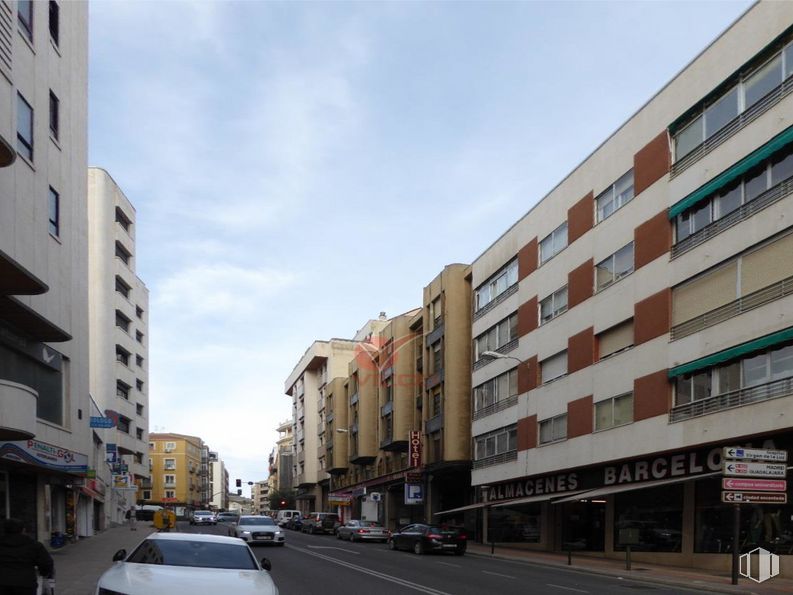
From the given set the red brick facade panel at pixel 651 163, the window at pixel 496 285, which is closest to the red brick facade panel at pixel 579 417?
the red brick facade panel at pixel 651 163

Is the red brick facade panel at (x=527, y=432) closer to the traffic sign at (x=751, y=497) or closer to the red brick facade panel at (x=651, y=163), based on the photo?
the red brick facade panel at (x=651, y=163)

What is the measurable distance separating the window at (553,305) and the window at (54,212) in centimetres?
2080

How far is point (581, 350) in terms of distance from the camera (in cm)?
3450

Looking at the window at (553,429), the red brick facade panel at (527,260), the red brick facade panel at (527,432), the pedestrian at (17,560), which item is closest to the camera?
the pedestrian at (17,560)

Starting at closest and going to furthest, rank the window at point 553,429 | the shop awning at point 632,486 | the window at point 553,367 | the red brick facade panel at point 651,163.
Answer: the shop awning at point 632,486, the red brick facade panel at point 651,163, the window at point 553,429, the window at point 553,367

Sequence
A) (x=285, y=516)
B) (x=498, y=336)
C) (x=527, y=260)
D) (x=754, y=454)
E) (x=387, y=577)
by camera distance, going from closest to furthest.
Answer: (x=754, y=454) → (x=387, y=577) → (x=527, y=260) → (x=498, y=336) → (x=285, y=516)

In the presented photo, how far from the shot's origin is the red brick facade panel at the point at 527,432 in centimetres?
3903

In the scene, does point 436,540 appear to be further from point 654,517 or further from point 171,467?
point 171,467

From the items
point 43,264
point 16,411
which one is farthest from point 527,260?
point 16,411

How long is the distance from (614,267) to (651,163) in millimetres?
4411

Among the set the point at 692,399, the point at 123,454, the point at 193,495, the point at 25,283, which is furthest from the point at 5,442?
the point at 193,495

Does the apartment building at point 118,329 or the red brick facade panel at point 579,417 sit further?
the apartment building at point 118,329

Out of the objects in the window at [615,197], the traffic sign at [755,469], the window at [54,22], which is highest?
the window at [54,22]

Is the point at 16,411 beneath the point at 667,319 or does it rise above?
beneath
